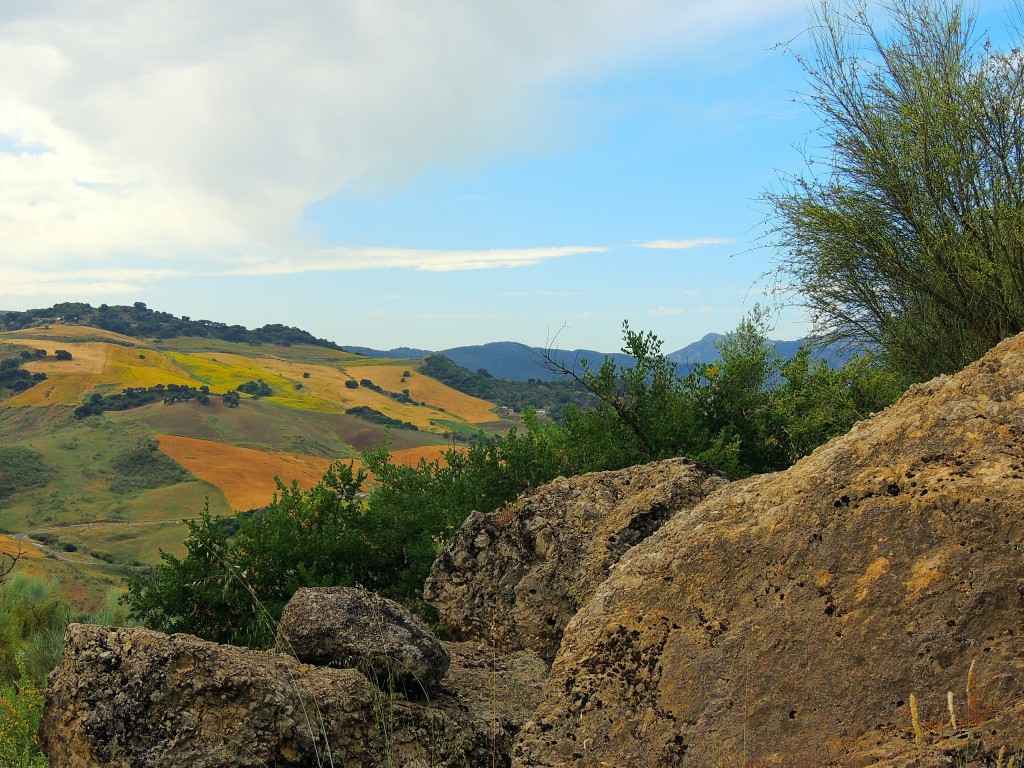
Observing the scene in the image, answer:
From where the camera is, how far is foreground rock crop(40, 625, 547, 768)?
4586mm

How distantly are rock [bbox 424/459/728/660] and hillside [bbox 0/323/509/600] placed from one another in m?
48.6

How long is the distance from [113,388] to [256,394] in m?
24.3

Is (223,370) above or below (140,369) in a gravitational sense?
above

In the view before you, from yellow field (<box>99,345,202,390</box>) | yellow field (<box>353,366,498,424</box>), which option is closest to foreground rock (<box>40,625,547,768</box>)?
yellow field (<box>353,366,498,424</box>)

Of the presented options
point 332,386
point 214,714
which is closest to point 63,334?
point 332,386

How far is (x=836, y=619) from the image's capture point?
3.99 m

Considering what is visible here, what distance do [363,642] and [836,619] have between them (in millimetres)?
3192

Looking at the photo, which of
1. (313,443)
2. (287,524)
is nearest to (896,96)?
(287,524)

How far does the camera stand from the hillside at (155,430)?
3292 inches

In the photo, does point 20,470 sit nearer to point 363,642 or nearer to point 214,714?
point 363,642

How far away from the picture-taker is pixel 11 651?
65.2 ft

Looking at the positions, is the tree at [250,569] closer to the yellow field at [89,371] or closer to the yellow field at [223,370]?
the yellow field at [89,371]

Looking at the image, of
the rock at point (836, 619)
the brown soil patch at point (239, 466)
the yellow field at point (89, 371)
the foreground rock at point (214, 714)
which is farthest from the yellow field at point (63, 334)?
the rock at point (836, 619)

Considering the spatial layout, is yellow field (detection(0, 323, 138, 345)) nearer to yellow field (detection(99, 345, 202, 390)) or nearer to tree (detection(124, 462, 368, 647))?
yellow field (detection(99, 345, 202, 390))
